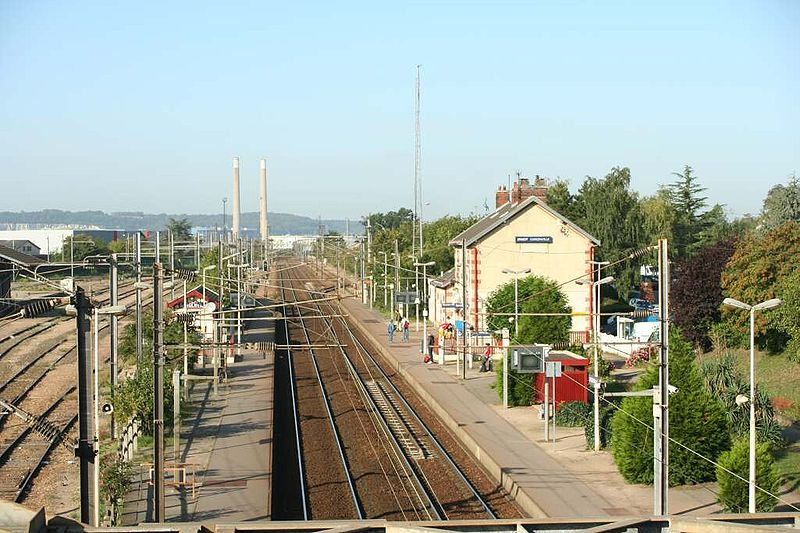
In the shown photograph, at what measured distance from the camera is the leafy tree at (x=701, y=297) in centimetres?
4134

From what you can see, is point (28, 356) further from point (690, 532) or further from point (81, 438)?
point (690, 532)

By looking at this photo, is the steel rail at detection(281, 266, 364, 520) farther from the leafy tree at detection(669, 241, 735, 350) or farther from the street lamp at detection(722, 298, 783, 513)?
the leafy tree at detection(669, 241, 735, 350)

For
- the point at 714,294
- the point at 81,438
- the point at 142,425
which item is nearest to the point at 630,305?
the point at 714,294

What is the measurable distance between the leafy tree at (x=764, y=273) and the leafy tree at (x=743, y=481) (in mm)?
19926

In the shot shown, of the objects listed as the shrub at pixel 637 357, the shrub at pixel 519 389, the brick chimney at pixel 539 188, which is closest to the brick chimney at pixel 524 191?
the brick chimney at pixel 539 188

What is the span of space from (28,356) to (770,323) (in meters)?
30.8

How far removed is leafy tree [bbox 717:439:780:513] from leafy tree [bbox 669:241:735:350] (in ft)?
82.3

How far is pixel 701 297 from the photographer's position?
41.5 m

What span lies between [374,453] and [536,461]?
4.16m

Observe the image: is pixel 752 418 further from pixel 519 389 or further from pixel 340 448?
pixel 519 389

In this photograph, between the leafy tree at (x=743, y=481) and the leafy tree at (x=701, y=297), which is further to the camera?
the leafy tree at (x=701, y=297)

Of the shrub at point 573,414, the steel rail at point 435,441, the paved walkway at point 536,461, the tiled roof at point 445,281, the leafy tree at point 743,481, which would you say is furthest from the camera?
the tiled roof at point 445,281

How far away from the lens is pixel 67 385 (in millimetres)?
34438

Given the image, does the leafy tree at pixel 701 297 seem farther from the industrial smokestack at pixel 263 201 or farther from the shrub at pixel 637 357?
the industrial smokestack at pixel 263 201
